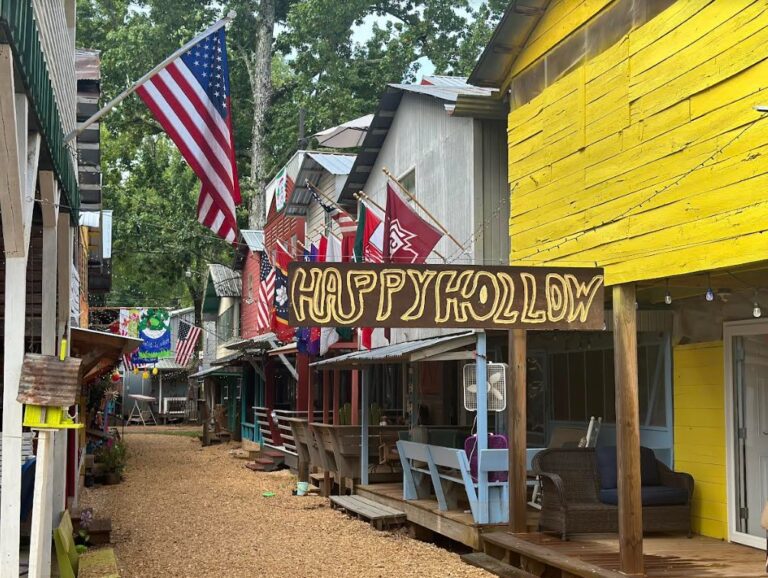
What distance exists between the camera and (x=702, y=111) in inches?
295

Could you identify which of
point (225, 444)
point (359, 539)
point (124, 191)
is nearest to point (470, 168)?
point (359, 539)

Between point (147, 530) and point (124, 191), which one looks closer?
point (147, 530)

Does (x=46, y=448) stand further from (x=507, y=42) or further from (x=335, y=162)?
(x=335, y=162)

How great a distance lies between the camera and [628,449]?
27.0 ft

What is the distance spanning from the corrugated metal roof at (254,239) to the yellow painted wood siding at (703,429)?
21.9 meters

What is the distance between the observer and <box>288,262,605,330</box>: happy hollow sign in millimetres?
7465

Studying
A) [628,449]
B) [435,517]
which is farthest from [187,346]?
[628,449]

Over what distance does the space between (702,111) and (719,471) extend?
4.30 m

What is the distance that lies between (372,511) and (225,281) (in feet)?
83.7

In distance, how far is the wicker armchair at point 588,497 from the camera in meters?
10.0

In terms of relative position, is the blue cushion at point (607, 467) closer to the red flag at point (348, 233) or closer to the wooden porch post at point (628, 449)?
the wooden porch post at point (628, 449)

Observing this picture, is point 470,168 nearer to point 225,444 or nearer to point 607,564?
point 607,564

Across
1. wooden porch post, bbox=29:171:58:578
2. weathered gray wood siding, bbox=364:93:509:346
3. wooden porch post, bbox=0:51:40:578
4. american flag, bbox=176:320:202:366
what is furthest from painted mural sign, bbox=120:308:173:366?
wooden porch post, bbox=0:51:40:578

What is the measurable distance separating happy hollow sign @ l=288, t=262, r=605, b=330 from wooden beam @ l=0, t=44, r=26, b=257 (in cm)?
211
